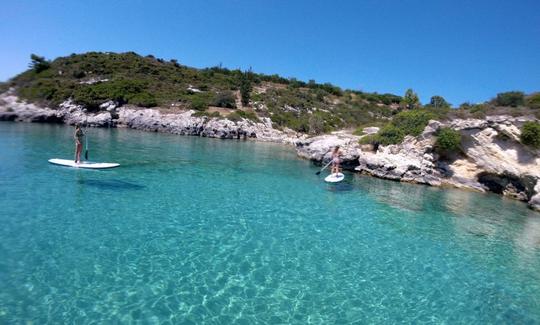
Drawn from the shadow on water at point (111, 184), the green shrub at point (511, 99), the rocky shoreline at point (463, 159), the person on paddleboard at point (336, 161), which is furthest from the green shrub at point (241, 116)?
the shadow on water at point (111, 184)

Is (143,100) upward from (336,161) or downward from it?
upward

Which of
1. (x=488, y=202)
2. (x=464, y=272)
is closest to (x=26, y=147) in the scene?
(x=464, y=272)

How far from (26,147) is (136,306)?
86.7 ft

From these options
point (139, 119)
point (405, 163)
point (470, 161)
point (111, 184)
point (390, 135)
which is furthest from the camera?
point (139, 119)

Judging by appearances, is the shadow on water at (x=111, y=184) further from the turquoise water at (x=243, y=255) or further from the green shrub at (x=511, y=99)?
the green shrub at (x=511, y=99)

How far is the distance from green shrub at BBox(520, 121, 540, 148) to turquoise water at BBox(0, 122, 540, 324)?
743cm

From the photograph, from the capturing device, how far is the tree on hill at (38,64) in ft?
247

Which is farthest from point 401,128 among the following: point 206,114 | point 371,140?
point 206,114

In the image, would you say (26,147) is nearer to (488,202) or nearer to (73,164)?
(73,164)

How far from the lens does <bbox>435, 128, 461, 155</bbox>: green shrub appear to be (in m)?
29.1

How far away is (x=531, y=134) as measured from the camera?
1019 inches

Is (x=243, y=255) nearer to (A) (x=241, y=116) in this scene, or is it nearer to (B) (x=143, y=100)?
(A) (x=241, y=116)

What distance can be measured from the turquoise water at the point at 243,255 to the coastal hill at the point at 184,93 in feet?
112

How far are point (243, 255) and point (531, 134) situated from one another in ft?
85.9
